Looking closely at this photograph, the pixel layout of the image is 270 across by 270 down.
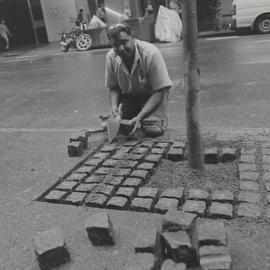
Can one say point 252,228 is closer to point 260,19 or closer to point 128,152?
point 128,152

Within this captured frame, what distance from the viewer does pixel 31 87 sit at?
879 cm

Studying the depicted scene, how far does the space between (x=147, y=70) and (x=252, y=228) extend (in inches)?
81.9

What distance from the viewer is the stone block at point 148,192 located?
3.03 meters

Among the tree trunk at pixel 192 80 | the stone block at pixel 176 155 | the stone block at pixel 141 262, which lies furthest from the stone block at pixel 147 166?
the stone block at pixel 141 262

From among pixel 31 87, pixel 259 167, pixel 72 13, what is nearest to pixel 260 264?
pixel 259 167

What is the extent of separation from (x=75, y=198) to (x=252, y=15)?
1229 centimetres

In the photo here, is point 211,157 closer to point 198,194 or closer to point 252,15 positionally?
point 198,194

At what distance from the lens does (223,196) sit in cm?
290

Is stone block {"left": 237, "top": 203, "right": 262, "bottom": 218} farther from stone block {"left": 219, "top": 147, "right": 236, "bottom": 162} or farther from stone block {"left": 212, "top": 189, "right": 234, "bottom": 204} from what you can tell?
stone block {"left": 219, "top": 147, "right": 236, "bottom": 162}

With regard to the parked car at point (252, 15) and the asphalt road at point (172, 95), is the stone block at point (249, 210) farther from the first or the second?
the parked car at point (252, 15)

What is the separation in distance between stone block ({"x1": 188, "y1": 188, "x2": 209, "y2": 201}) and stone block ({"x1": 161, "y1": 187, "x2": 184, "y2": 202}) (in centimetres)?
7

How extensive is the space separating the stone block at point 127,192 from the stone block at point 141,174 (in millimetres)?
229

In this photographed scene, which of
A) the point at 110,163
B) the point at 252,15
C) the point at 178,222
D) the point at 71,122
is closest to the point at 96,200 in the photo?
the point at 110,163

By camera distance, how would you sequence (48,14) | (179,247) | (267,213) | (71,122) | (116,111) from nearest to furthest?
(179,247) → (267,213) → (116,111) → (71,122) → (48,14)
